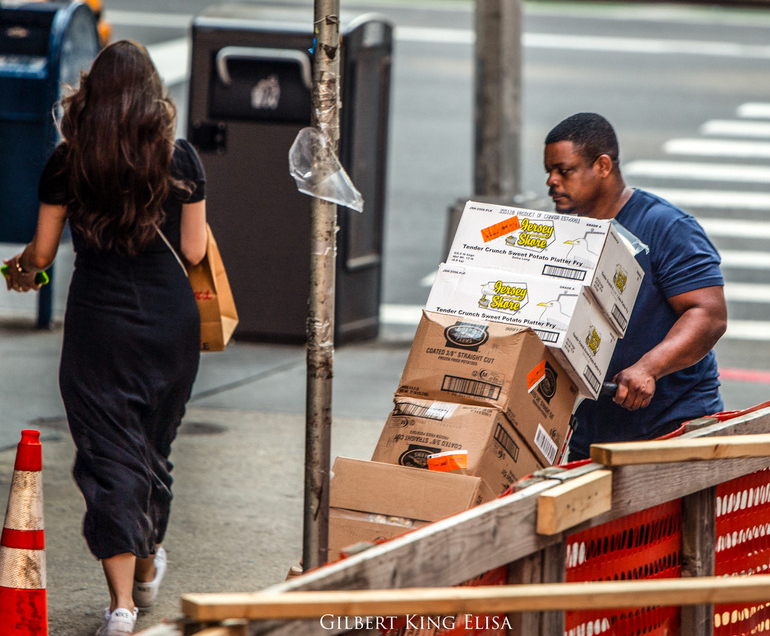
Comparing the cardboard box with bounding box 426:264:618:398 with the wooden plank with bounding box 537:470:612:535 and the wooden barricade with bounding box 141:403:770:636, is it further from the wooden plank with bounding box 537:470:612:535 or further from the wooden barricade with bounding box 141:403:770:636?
the wooden plank with bounding box 537:470:612:535

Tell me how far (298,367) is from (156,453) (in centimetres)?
407

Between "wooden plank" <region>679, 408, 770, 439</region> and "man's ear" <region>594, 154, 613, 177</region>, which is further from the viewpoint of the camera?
"man's ear" <region>594, 154, 613, 177</region>

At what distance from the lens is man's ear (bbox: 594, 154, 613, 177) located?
12.2 ft

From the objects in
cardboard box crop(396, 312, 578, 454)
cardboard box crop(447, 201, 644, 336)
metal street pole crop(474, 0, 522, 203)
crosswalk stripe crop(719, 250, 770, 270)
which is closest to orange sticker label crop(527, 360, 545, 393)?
cardboard box crop(396, 312, 578, 454)

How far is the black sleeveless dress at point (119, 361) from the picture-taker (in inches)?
158

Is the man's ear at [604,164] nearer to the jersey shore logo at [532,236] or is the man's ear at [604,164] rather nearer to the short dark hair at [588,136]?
the short dark hair at [588,136]

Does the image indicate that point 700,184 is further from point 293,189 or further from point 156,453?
point 156,453

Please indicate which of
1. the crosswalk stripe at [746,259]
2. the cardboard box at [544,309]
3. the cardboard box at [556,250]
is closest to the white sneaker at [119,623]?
the cardboard box at [544,309]

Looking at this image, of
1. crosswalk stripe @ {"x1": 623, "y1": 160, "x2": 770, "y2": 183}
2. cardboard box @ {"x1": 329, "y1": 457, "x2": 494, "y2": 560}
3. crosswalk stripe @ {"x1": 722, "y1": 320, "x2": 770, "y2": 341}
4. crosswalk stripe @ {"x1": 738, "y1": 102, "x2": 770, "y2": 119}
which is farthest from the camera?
crosswalk stripe @ {"x1": 738, "y1": 102, "x2": 770, "y2": 119}

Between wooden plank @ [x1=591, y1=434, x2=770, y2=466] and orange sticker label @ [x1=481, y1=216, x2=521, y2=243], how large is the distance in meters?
0.76

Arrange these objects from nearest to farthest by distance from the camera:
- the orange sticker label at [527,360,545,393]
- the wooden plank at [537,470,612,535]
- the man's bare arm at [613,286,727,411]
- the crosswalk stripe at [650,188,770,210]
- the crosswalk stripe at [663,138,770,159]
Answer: the wooden plank at [537,470,612,535] < the orange sticker label at [527,360,545,393] < the man's bare arm at [613,286,727,411] < the crosswalk stripe at [650,188,770,210] < the crosswalk stripe at [663,138,770,159]

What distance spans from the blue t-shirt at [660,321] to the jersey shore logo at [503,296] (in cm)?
55

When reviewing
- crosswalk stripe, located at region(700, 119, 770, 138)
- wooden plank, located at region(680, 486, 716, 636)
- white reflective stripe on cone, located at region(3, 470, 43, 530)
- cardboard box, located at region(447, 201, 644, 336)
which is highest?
crosswalk stripe, located at region(700, 119, 770, 138)

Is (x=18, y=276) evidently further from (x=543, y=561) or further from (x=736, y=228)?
(x=736, y=228)
